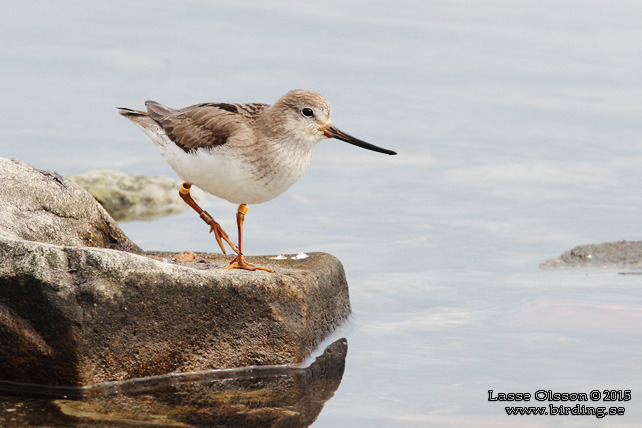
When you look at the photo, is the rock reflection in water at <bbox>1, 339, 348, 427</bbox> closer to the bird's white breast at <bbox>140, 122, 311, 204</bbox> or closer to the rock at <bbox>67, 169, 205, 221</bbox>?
the bird's white breast at <bbox>140, 122, 311, 204</bbox>

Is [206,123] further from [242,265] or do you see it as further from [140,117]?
[242,265]

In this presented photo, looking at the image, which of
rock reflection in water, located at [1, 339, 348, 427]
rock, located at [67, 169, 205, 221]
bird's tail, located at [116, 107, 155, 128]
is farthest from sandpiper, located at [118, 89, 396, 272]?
rock, located at [67, 169, 205, 221]

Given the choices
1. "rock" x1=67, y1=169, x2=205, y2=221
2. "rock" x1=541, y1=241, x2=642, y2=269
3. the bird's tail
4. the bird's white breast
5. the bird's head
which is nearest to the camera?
the bird's white breast

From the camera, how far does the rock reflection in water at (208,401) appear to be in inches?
211

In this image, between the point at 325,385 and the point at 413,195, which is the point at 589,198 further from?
the point at 325,385

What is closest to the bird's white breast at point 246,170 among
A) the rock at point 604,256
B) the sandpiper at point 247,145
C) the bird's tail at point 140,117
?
the sandpiper at point 247,145

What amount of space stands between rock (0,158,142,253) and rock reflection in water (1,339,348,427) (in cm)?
139

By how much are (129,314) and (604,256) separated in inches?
188

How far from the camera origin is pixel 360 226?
9570 mm

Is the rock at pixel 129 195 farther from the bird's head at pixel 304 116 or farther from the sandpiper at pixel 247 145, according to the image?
the bird's head at pixel 304 116

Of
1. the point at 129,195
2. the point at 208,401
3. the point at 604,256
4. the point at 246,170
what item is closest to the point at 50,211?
the point at 246,170

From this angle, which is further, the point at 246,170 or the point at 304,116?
the point at 304,116

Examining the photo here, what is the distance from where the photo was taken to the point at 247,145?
6.86m

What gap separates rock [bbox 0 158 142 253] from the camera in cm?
656
